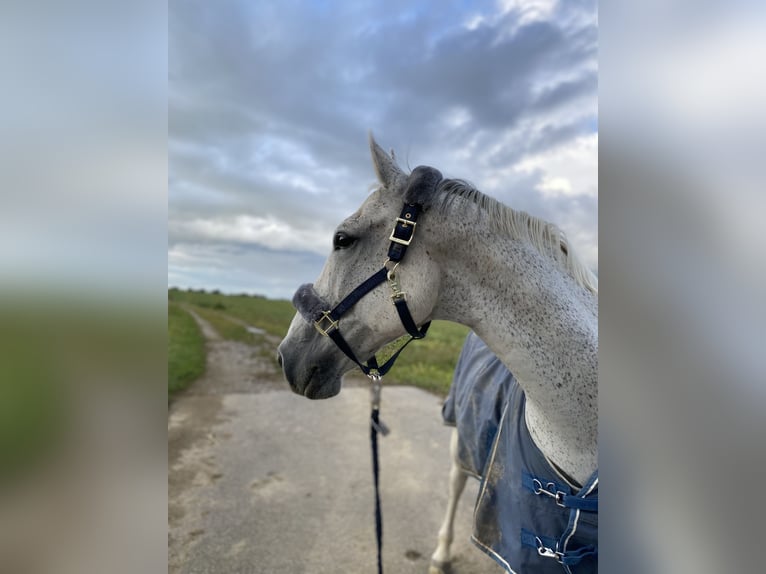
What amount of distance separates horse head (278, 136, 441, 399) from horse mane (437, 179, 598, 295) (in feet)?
0.26

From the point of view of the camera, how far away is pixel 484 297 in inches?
53.7

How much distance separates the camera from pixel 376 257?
1431mm

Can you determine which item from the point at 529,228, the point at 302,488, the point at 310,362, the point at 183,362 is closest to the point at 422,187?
the point at 529,228

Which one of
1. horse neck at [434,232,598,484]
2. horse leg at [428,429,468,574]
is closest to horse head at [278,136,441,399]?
horse neck at [434,232,598,484]

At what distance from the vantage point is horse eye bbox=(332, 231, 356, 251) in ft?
4.81

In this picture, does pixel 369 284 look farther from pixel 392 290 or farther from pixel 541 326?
pixel 541 326

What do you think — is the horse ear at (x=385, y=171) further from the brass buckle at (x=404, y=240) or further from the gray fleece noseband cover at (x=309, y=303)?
the gray fleece noseband cover at (x=309, y=303)

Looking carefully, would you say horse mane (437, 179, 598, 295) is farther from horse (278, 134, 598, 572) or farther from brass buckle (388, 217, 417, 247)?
brass buckle (388, 217, 417, 247)

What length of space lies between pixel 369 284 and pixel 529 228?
1.96 feet

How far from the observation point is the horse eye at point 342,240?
1.46 meters

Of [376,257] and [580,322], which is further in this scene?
[376,257]
